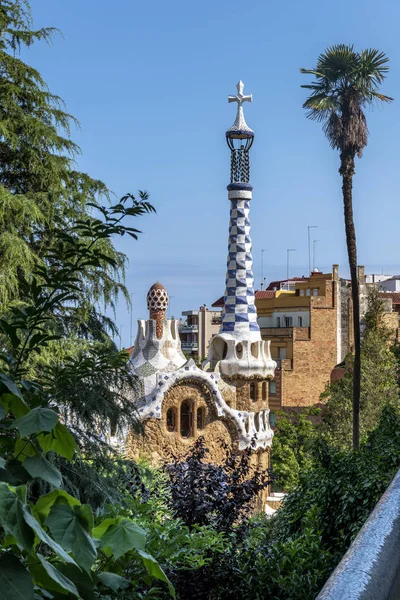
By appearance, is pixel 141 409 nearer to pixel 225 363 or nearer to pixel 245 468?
pixel 225 363

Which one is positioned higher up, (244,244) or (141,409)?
(244,244)

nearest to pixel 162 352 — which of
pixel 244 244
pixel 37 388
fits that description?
pixel 244 244

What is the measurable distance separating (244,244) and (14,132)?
37.3 ft

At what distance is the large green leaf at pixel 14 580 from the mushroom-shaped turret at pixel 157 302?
1956 centimetres

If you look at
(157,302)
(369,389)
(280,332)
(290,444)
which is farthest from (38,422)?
(280,332)

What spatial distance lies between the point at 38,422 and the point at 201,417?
1933 cm

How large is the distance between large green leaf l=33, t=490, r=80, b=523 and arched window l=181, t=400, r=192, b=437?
1900cm

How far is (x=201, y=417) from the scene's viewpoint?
2080 cm

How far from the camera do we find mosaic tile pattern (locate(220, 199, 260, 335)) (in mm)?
22688

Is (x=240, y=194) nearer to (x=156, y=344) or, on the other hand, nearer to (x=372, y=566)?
(x=156, y=344)

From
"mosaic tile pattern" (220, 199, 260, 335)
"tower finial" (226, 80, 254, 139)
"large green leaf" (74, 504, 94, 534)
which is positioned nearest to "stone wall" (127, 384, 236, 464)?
"mosaic tile pattern" (220, 199, 260, 335)

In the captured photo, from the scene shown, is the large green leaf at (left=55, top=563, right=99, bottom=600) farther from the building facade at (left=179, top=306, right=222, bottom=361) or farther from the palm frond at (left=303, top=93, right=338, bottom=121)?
the building facade at (left=179, top=306, right=222, bottom=361)

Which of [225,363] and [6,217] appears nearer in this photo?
[6,217]

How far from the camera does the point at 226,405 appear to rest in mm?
20984
